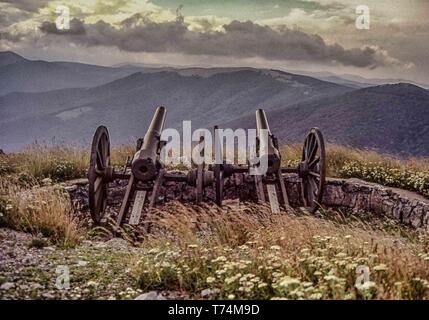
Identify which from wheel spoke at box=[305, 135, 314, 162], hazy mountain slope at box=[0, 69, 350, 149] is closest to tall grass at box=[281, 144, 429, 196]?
wheel spoke at box=[305, 135, 314, 162]

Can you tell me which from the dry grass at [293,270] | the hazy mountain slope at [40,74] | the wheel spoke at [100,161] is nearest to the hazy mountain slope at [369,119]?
the wheel spoke at [100,161]

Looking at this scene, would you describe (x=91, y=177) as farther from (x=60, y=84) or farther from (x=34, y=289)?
(x=60, y=84)

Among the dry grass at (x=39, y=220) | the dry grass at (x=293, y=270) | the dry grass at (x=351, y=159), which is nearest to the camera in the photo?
the dry grass at (x=293, y=270)

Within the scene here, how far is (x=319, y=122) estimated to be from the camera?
23516 millimetres

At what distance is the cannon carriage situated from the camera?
23.9 feet

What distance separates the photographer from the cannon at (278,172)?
7859 millimetres

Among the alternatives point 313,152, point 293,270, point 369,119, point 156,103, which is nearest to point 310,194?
point 313,152

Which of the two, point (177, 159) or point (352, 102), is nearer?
point (177, 159)

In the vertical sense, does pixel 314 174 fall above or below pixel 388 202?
above

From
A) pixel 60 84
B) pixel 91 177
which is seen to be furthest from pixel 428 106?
pixel 60 84

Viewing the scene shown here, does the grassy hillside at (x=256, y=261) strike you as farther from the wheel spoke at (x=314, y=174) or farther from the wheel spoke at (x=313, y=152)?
the wheel spoke at (x=313, y=152)

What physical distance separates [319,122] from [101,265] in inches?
759

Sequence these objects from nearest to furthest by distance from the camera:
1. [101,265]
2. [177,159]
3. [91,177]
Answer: [101,265] < [91,177] < [177,159]

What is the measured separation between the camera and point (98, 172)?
7.74m
